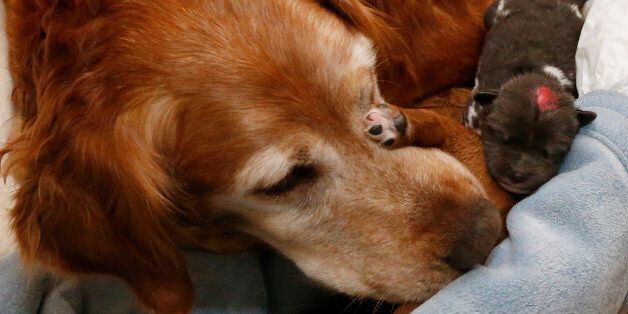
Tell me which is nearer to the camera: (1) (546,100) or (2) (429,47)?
(1) (546,100)

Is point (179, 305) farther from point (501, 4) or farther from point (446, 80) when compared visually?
point (501, 4)

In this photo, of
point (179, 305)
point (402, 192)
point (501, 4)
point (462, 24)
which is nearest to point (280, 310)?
point (179, 305)

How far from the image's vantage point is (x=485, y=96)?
138cm

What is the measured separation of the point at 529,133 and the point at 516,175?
0.10m

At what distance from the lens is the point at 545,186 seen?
47.3 inches

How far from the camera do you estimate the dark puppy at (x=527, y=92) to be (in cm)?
126

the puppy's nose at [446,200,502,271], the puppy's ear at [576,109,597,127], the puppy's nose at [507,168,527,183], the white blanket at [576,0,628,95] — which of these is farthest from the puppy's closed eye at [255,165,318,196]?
the white blanket at [576,0,628,95]

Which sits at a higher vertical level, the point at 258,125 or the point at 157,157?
the point at 258,125

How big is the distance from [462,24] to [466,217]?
0.72 meters

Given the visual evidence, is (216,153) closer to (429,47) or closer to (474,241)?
(474,241)

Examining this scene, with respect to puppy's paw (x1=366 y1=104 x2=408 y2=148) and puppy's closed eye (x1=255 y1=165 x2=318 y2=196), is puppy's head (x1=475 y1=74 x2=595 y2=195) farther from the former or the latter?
puppy's closed eye (x1=255 y1=165 x2=318 y2=196)

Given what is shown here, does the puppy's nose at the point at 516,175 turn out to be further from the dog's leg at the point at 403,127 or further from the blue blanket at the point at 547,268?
the dog's leg at the point at 403,127

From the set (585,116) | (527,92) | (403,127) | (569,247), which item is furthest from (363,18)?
(569,247)

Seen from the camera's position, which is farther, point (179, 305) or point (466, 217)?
point (179, 305)
